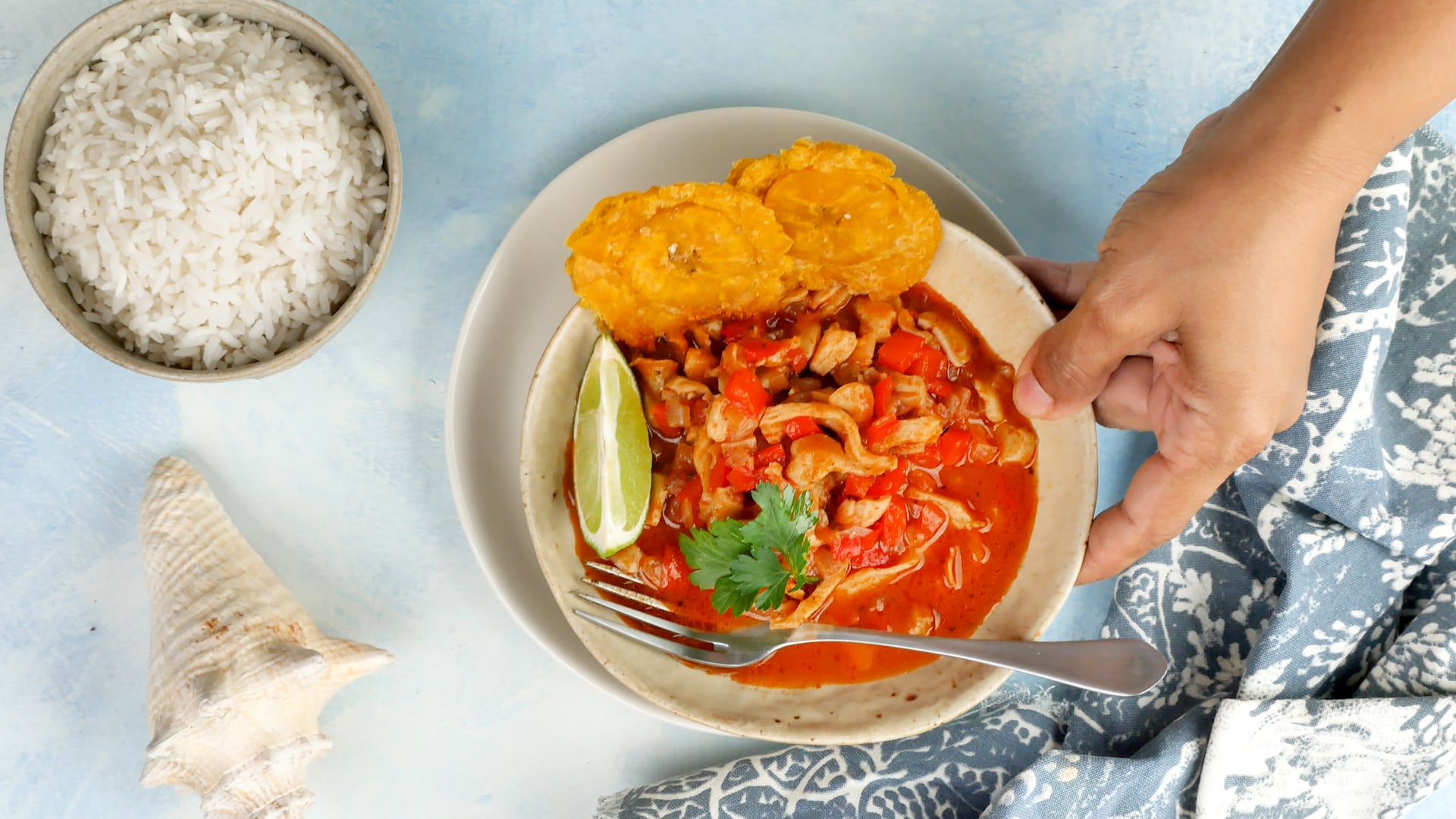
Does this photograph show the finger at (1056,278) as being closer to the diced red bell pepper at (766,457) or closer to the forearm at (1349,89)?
the forearm at (1349,89)

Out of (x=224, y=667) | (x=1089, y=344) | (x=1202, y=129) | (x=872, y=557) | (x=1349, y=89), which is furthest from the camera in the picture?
(x=1202, y=129)

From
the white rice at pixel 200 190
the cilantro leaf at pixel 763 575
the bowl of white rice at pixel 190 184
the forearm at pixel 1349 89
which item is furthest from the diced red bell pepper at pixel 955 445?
the white rice at pixel 200 190

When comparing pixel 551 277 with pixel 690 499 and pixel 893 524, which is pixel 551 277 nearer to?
pixel 690 499

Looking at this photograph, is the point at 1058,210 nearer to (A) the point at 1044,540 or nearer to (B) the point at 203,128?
(A) the point at 1044,540

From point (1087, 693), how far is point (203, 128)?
2733mm

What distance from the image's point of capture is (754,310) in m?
2.33

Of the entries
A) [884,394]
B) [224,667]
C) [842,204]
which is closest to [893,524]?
[884,394]

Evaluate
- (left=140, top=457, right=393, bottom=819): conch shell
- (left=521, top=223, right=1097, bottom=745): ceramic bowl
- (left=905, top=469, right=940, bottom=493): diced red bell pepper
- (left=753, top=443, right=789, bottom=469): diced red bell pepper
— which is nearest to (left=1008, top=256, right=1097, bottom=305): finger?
(left=521, top=223, right=1097, bottom=745): ceramic bowl

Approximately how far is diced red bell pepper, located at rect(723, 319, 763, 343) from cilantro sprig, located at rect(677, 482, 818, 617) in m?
0.38

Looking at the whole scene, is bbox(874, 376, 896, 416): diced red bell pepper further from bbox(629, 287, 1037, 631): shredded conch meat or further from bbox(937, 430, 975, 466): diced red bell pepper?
bbox(937, 430, 975, 466): diced red bell pepper

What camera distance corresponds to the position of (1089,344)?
6.91 ft

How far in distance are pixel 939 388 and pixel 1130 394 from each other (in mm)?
469

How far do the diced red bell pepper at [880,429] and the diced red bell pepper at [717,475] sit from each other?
34 cm

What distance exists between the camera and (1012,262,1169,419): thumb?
81.9 inches
